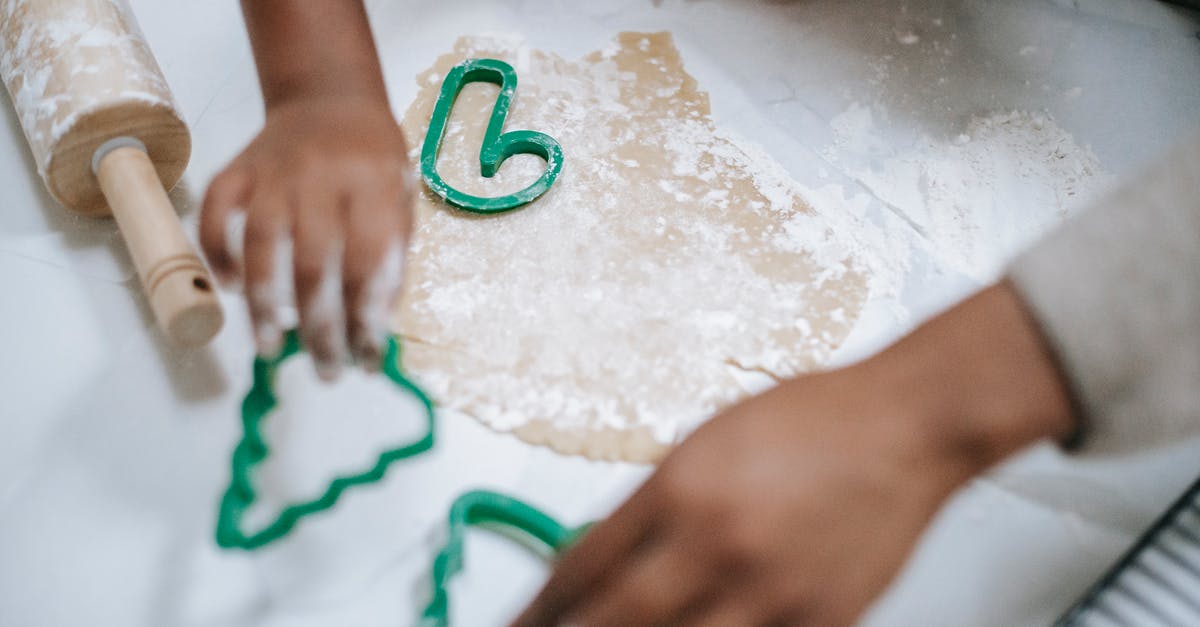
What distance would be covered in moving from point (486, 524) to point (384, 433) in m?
0.11

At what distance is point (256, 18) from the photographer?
67 centimetres

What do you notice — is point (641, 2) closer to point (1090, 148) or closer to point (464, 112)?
point (464, 112)

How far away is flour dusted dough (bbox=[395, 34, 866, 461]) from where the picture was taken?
2.18 feet

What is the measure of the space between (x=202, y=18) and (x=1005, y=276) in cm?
82

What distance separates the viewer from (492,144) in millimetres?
776

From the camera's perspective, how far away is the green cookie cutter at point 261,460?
0.59 metres

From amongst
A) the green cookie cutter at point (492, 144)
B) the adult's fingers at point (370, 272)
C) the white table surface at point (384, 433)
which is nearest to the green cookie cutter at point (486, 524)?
the white table surface at point (384, 433)

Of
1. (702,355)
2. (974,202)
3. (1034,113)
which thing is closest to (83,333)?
(702,355)

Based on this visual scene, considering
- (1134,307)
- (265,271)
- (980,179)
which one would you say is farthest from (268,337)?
(980,179)

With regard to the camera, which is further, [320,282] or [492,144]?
[492,144]

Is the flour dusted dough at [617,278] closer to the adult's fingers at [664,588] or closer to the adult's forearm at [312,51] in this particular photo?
the adult's forearm at [312,51]

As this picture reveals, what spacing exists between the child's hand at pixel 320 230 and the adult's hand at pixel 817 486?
208mm

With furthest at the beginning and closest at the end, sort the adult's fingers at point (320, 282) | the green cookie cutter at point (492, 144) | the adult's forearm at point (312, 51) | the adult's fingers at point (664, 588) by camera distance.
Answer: the green cookie cutter at point (492, 144), the adult's forearm at point (312, 51), the adult's fingers at point (320, 282), the adult's fingers at point (664, 588)

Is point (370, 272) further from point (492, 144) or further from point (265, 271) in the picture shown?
point (492, 144)
